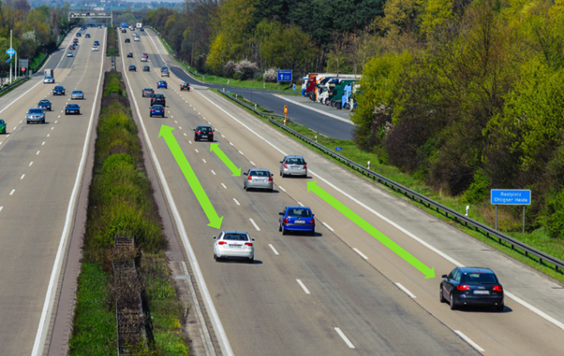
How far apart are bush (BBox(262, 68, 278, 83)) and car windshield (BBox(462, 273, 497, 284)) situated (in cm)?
11543

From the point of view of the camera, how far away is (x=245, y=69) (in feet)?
473

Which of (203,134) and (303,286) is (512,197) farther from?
(203,134)

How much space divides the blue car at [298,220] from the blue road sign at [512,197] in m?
8.39

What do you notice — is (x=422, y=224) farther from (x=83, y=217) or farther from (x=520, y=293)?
(x=83, y=217)

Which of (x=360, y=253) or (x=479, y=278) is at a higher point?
(x=479, y=278)

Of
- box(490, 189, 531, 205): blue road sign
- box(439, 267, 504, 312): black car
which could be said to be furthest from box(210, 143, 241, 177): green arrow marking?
box(439, 267, 504, 312): black car

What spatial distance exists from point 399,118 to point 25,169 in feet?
96.1

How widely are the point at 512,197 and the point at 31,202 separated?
23951 mm

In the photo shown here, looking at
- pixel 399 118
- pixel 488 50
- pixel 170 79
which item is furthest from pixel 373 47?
pixel 488 50

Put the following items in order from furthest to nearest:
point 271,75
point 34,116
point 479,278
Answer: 1. point 271,75
2. point 34,116
3. point 479,278

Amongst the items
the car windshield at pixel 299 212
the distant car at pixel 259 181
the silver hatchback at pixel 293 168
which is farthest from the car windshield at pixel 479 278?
the silver hatchback at pixel 293 168

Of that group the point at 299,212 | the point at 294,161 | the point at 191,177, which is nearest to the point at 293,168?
the point at 294,161

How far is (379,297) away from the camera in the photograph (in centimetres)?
2331

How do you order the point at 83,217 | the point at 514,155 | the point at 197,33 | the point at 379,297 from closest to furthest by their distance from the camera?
the point at 379,297 → the point at 83,217 → the point at 514,155 → the point at 197,33
